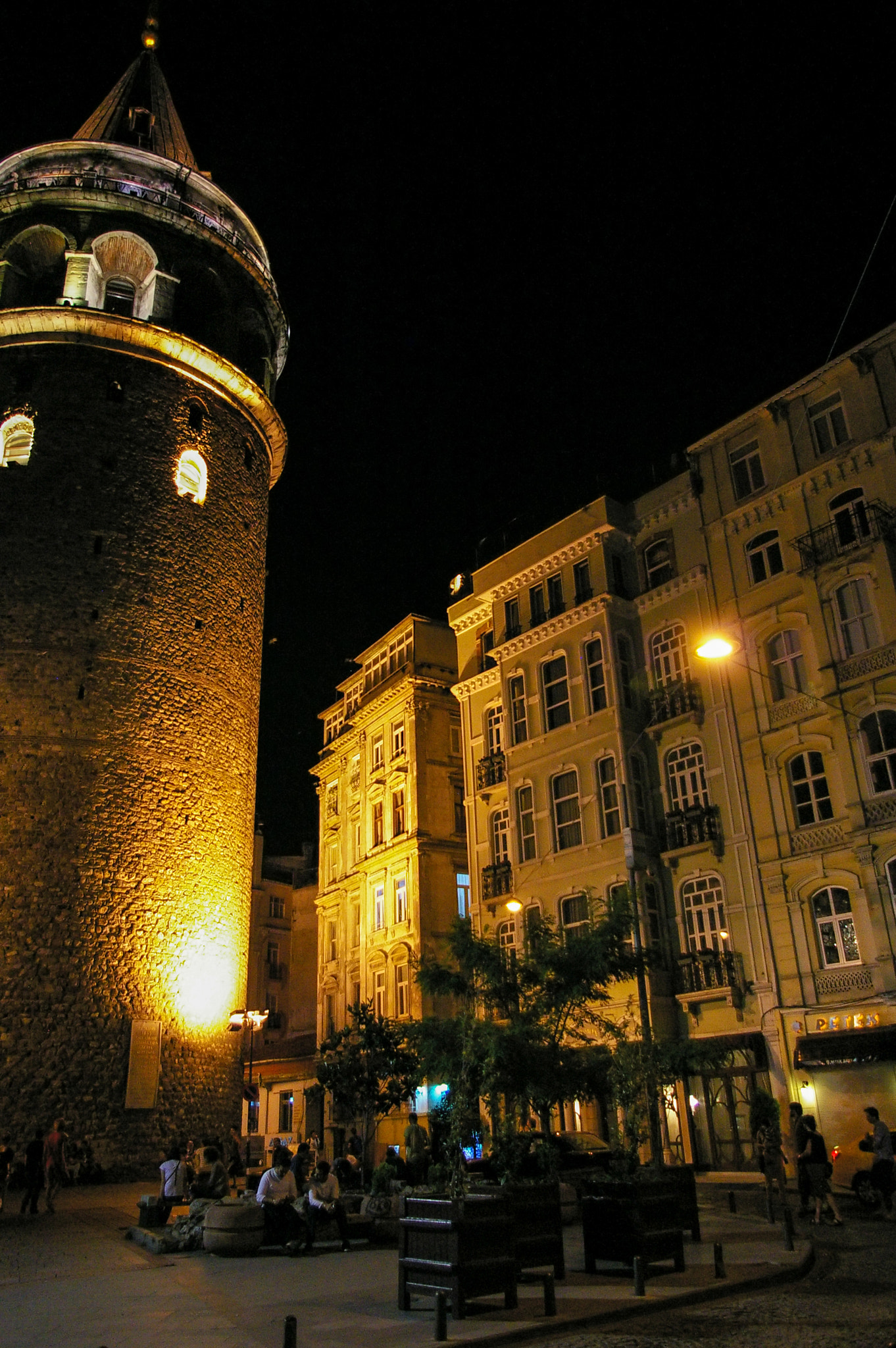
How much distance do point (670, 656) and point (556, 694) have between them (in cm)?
391

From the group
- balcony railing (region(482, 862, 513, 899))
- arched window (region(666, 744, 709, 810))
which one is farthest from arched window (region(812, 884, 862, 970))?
balcony railing (region(482, 862, 513, 899))

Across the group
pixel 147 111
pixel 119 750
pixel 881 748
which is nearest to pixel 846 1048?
pixel 881 748

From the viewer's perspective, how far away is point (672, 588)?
28.0 meters

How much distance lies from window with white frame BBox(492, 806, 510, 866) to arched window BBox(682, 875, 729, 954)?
6.96 meters

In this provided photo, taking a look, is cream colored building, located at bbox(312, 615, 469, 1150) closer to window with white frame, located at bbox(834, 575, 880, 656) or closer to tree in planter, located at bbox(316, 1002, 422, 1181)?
tree in planter, located at bbox(316, 1002, 422, 1181)

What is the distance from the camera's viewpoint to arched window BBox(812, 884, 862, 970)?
21781 millimetres

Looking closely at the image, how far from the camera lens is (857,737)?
22.5m

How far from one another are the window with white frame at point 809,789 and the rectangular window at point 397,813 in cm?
1721

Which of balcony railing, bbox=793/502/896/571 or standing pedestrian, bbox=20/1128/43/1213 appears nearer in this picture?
standing pedestrian, bbox=20/1128/43/1213

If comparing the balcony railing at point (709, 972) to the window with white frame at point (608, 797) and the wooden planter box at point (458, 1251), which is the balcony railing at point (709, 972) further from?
the wooden planter box at point (458, 1251)

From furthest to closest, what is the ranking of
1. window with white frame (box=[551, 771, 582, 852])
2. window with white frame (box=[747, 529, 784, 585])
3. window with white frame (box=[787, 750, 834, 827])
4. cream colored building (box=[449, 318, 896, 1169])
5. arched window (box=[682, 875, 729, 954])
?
window with white frame (box=[551, 771, 582, 852])
window with white frame (box=[747, 529, 784, 585])
arched window (box=[682, 875, 729, 954])
window with white frame (box=[787, 750, 834, 827])
cream colored building (box=[449, 318, 896, 1169])

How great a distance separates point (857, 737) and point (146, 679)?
53.9ft

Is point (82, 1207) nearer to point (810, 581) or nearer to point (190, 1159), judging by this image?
point (190, 1159)

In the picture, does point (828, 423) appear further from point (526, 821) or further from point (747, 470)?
point (526, 821)
